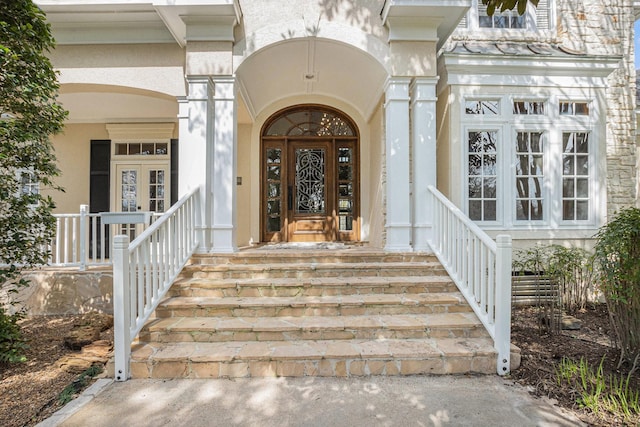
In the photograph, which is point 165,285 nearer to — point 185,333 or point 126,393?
point 185,333

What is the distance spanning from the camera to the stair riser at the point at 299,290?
3605 millimetres

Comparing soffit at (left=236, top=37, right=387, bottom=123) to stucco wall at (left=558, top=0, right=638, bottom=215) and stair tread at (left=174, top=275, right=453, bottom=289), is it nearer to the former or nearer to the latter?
stair tread at (left=174, top=275, right=453, bottom=289)

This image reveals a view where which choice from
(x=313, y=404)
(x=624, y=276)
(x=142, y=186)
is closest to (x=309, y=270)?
(x=313, y=404)

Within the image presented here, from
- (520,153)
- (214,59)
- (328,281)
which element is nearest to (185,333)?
(328,281)

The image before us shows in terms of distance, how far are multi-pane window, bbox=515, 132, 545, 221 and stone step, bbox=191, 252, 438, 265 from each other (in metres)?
1.97

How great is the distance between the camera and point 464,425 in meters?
2.19

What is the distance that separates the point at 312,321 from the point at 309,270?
29.4 inches

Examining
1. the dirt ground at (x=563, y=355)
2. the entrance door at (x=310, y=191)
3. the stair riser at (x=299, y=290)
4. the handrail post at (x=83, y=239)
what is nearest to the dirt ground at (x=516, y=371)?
the dirt ground at (x=563, y=355)

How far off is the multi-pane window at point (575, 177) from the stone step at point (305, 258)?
Result: 2600mm

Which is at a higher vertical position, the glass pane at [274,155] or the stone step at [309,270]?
the glass pane at [274,155]

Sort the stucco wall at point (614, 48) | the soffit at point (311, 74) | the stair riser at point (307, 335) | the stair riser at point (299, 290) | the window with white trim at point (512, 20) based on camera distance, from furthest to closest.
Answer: the window with white trim at point (512, 20), the stucco wall at point (614, 48), the soffit at point (311, 74), the stair riser at point (299, 290), the stair riser at point (307, 335)

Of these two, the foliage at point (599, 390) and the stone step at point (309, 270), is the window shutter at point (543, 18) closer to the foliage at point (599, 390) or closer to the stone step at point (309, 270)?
the stone step at point (309, 270)

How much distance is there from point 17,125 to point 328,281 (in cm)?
322

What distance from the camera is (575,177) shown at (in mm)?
5090
